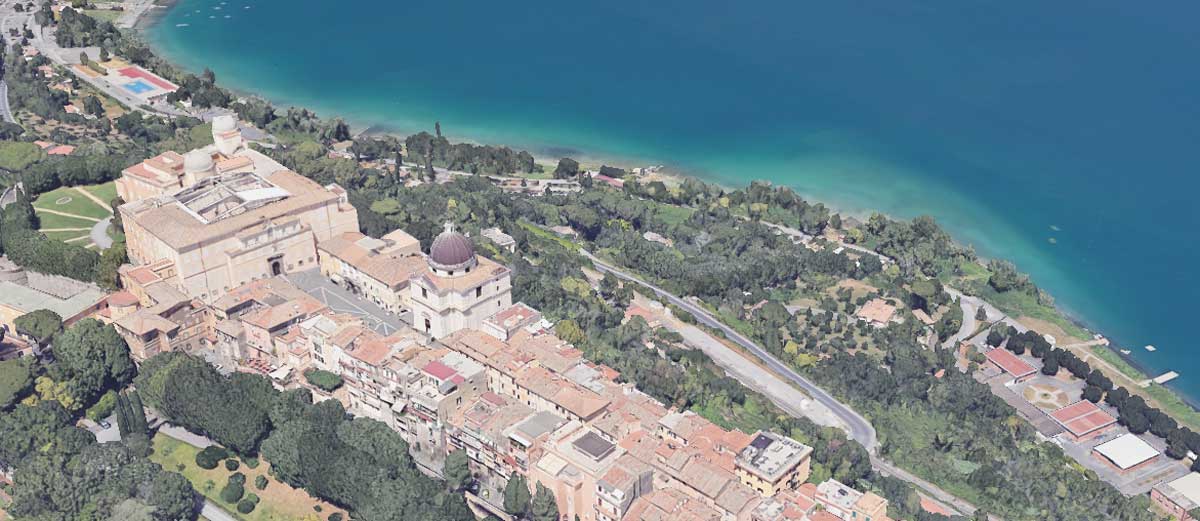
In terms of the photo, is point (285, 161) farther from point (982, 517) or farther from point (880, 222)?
point (982, 517)

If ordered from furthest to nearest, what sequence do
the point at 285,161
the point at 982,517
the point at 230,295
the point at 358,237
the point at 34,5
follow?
1. the point at 34,5
2. the point at 285,161
3. the point at 358,237
4. the point at 230,295
5. the point at 982,517

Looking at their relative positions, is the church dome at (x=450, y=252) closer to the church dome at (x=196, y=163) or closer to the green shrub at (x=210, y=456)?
the green shrub at (x=210, y=456)

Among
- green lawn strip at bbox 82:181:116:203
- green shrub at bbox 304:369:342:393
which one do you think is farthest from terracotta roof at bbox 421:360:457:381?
green lawn strip at bbox 82:181:116:203

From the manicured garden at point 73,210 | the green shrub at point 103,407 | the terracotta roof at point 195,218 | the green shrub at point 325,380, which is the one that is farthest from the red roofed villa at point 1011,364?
the manicured garden at point 73,210

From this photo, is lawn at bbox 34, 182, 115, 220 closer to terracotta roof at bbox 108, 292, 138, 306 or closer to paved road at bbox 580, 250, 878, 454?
terracotta roof at bbox 108, 292, 138, 306

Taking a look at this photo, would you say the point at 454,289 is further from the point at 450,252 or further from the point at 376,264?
the point at 376,264

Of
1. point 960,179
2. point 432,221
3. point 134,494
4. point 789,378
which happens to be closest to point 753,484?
point 789,378
